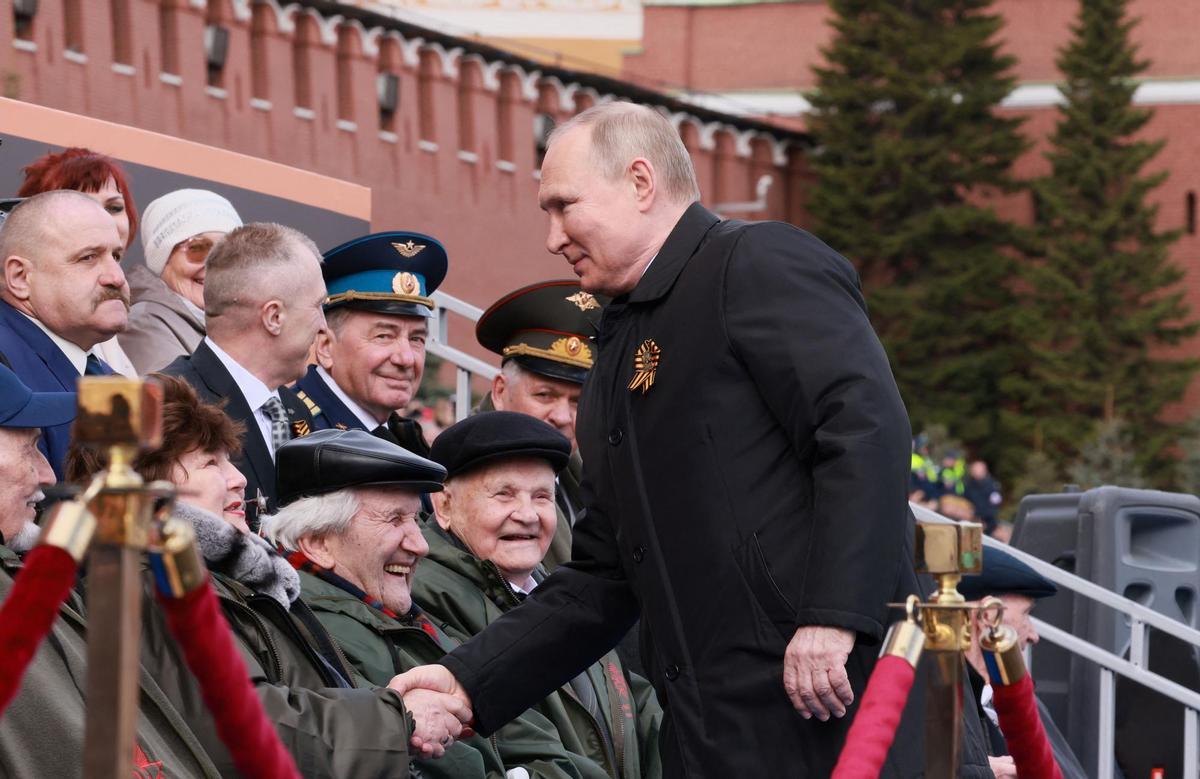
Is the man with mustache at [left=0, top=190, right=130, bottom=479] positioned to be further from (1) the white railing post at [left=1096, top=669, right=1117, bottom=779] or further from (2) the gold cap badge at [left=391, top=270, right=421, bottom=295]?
(1) the white railing post at [left=1096, top=669, right=1117, bottom=779]

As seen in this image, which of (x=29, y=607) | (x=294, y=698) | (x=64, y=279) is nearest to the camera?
(x=29, y=607)

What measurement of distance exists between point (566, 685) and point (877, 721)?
1.90 m

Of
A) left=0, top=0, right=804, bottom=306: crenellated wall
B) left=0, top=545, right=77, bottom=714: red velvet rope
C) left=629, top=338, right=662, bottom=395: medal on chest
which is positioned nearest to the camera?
left=0, top=545, right=77, bottom=714: red velvet rope

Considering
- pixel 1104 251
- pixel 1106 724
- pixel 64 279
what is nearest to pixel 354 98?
pixel 1104 251

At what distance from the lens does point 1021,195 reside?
37.9m

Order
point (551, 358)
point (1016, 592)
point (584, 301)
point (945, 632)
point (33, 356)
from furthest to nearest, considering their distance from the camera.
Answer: point (1016, 592)
point (584, 301)
point (551, 358)
point (33, 356)
point (945, 632)

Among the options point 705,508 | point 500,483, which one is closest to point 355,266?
point 500,483

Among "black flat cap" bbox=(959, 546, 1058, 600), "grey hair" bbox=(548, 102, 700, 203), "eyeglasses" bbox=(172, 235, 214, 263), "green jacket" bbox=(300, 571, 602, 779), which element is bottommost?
"black flat cap" bbox=(959, 546, 1058, 600)

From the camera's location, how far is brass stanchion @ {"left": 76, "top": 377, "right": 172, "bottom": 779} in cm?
232

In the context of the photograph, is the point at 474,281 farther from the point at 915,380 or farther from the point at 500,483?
the point at 500,483

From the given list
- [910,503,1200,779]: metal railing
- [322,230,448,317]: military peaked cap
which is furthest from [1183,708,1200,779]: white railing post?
[322,230,448,317]: military peaked cap

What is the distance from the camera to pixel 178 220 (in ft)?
18.5

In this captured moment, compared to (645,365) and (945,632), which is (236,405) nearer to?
(645,365)

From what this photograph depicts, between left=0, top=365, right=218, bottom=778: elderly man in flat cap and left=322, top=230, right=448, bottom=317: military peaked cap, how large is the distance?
1.73m
